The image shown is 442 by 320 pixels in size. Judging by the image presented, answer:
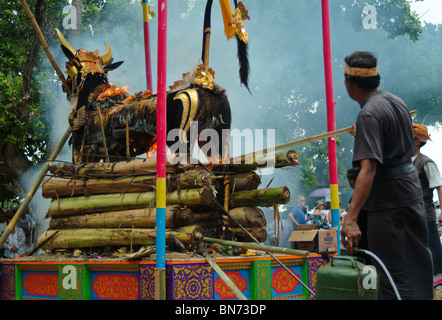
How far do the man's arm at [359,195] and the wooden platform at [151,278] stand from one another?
64.0 inches

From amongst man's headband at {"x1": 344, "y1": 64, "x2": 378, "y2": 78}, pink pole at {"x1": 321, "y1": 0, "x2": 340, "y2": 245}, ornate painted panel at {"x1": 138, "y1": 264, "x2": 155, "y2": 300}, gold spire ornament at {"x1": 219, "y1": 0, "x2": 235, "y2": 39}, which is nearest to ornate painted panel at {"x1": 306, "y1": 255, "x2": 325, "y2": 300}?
pink pole at {"x1": 321, "y1": 0, "x2": 340, "y2": 245}

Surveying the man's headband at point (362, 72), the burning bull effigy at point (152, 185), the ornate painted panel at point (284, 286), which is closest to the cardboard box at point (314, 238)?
the ornate painted panel at point (284, 286)

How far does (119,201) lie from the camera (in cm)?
491

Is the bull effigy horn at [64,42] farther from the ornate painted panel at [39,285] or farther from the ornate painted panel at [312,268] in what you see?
the ornate painted panel at [312,268]

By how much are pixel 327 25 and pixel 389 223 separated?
3037 mm

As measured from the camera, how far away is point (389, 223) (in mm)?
2648

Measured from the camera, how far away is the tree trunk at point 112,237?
4.30 meters

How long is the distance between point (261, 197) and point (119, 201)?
155 cm

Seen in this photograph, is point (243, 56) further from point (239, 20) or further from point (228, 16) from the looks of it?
point (228, 16)

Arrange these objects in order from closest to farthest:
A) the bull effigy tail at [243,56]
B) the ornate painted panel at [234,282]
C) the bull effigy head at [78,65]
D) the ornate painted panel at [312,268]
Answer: the ornate painted panel at [234,282]
the ornate painted panel at [312,268]
the bull effigy tail at [243,56]
the bull effigy head at [78,65]

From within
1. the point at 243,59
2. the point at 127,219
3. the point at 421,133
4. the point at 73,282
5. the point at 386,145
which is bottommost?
the point at 73,282

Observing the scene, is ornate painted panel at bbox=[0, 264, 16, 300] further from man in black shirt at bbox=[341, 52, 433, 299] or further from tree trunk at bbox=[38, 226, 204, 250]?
man in black shirt at bbox=[341, 52, 433, 299]

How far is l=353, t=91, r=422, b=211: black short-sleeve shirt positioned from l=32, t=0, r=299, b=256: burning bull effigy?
165 centimetres

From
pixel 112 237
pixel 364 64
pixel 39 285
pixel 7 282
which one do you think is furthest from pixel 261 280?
pixel 7 282
